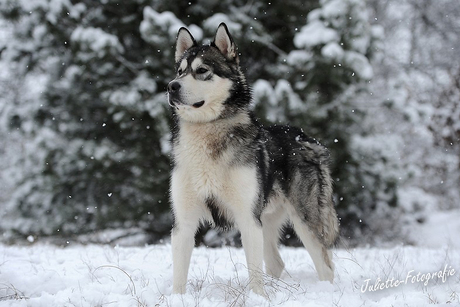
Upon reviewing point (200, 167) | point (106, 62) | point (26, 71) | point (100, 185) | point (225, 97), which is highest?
point (225, 97)

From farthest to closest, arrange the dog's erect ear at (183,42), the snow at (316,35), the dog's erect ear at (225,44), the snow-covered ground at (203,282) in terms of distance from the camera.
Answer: the snow at (316,35) < the dog's erect ear at (183,42) < the dog's erect ear at (225,44) < the snow-covered ground at (203,282)

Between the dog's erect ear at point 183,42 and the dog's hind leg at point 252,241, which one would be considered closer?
the dog's hind leg at point 252,241

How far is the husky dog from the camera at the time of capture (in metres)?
4.03

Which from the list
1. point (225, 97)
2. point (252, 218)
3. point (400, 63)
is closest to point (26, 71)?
point (225, 97)

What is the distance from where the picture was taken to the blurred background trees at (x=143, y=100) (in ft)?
27.9

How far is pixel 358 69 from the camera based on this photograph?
8.24 m

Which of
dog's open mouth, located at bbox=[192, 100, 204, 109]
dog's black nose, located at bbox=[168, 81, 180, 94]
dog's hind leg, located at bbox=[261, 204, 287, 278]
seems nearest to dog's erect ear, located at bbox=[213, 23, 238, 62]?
dog's open mouth, located at bbox=[192, 100, 204, 109]

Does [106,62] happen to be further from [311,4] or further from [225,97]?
[225,97]

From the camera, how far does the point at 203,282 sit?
4.39 m

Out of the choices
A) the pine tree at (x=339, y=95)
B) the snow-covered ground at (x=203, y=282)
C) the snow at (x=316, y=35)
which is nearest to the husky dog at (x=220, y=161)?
the snow-covered ground at (x=203, y=282)

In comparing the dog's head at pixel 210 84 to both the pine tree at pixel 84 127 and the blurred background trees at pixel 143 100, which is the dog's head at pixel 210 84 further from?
Result: the pine tree at pixel 84 127

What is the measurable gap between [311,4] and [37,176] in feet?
21.7

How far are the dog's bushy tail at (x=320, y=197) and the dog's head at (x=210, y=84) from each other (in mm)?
1123

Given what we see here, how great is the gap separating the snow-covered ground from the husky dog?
0.33 metres
